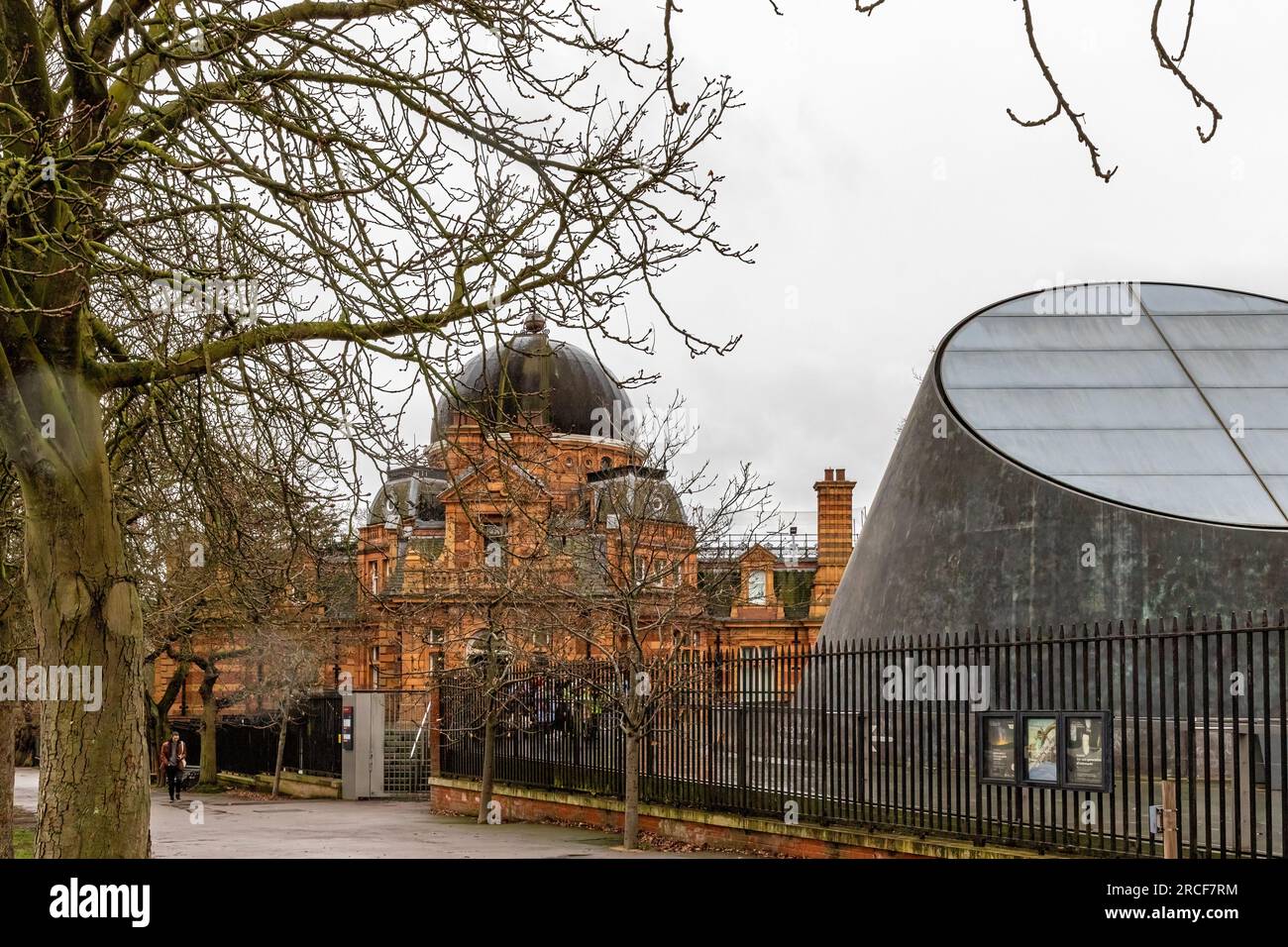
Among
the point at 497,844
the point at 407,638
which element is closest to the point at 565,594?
the point at 497,844

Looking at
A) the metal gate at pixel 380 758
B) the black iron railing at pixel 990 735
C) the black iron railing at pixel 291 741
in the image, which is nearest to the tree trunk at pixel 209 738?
the black iron railing at pixel 291 741

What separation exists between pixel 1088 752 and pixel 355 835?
13.6 m

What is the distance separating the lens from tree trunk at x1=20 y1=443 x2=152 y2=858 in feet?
29.9

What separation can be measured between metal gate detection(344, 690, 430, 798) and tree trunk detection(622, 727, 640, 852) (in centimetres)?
1420

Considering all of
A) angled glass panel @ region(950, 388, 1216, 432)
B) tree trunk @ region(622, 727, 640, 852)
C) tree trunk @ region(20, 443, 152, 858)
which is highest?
angled glass panel @ region(950, 388, 1216, 432)

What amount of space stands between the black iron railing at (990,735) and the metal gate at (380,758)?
37.0ft

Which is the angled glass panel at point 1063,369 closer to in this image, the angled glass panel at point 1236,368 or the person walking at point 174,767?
the angled glass panel at point 1236,368

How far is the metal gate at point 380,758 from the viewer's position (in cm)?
3391

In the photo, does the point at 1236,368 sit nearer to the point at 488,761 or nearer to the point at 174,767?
the point at 488,761

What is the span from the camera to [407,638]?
55.6 meters

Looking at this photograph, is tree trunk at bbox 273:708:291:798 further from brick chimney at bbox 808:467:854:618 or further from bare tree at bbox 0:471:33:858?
brick chimney at bbox 808:467:854:618

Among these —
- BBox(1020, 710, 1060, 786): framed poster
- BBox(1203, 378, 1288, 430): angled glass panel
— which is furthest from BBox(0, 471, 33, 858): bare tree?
BBox(1203, 378, 1288, 430): angled glass panel
